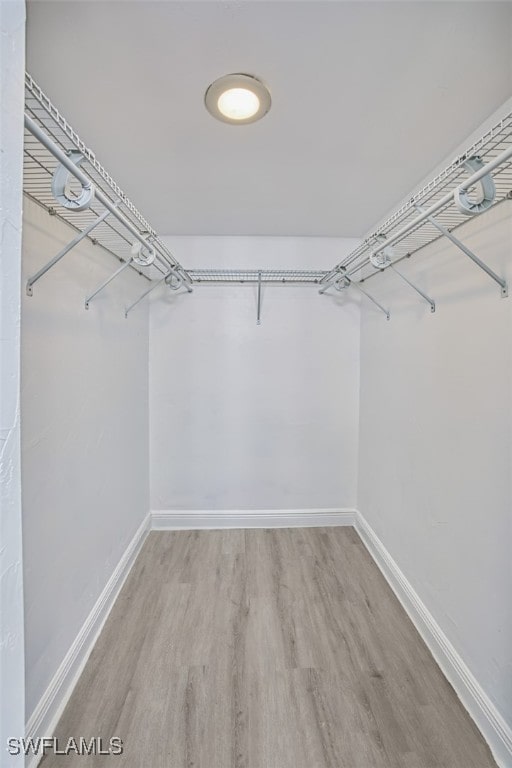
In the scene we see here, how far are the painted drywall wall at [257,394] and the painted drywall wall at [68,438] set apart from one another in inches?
19.1

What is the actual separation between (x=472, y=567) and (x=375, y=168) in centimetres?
169

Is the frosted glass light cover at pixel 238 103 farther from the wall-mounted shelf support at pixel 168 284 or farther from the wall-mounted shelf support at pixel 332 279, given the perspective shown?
the wall-mounted shelf support at pixel 332 279

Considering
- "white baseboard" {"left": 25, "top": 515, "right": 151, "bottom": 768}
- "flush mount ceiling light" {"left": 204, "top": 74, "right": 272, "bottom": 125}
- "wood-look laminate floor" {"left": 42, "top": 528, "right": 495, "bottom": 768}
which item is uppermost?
"flush mount ceiling light" {"left": 204, "top": 74, "right": 272, "bottom": 125}

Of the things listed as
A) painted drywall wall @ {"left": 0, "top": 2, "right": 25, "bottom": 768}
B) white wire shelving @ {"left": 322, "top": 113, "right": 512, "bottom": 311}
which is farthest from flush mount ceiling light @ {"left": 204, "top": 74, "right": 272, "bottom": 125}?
painted drywall wall @ {"left": 0, "top": 2, "right": 25, "bottom": 768}

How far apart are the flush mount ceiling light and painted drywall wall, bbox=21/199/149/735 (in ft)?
2.26

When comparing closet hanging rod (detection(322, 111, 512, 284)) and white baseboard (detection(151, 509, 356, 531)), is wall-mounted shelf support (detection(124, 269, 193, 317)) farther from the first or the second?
white baseboard (detection(151, 509, 356, 531))

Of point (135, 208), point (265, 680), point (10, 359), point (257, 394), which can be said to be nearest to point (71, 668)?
point (265, 680)

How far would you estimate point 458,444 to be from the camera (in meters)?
1.36

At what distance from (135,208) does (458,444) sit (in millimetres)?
1622

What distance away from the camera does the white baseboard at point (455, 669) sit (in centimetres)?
110

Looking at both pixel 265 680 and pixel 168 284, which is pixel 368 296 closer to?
pixel 168 284

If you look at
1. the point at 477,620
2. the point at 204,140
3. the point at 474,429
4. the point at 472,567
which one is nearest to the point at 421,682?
the point at 477,620

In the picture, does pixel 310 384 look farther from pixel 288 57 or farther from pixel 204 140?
pixel 288 57

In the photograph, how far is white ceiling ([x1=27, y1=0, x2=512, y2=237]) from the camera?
865 mm
